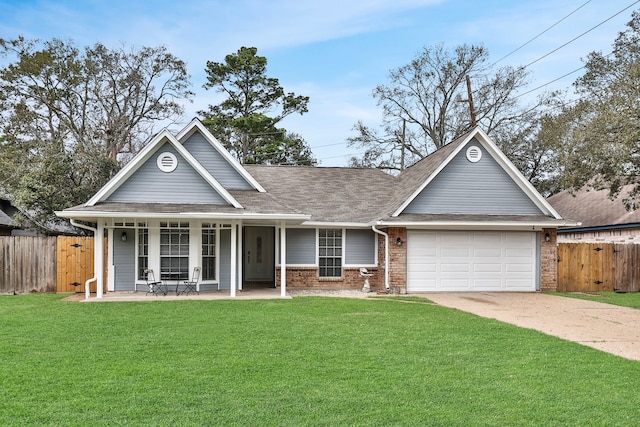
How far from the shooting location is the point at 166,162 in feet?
50.3

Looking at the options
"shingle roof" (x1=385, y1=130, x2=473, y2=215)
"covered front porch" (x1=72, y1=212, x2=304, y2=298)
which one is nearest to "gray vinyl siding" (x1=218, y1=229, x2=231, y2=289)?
"covered front porch" (x1=72, y1=212, x2=304, y2=298)

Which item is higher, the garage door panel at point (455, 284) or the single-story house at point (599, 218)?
the single-story house at point (599, 218)

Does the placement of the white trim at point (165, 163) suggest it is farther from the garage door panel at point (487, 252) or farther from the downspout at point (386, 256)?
the garage door panel at point (487, 252)

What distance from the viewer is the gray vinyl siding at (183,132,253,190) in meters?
17.2

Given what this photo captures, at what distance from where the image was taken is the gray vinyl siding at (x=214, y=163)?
17.2m

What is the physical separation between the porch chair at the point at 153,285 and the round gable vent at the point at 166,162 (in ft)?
9.53

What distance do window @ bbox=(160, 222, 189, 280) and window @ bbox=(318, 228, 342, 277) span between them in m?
4.47

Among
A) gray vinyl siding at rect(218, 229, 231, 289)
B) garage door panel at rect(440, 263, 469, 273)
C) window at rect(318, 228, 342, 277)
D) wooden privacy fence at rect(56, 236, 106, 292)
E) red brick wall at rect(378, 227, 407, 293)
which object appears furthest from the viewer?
window at rect(318, 228, 342, 277)

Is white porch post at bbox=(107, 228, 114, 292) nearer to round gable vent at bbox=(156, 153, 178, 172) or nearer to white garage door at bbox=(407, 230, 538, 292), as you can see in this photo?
round gable vent at bbox=(156, 153, 178, 172)

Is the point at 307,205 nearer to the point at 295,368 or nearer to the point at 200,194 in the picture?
the point at 200,194

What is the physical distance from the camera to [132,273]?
52.7ft

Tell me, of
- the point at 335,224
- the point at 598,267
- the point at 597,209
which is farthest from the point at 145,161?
the point at 597,209

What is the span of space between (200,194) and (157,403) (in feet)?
34.1

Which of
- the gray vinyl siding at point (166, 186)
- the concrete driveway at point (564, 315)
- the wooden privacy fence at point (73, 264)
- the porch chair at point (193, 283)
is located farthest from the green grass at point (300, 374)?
the wooden privacy fence at point (73, 264)
